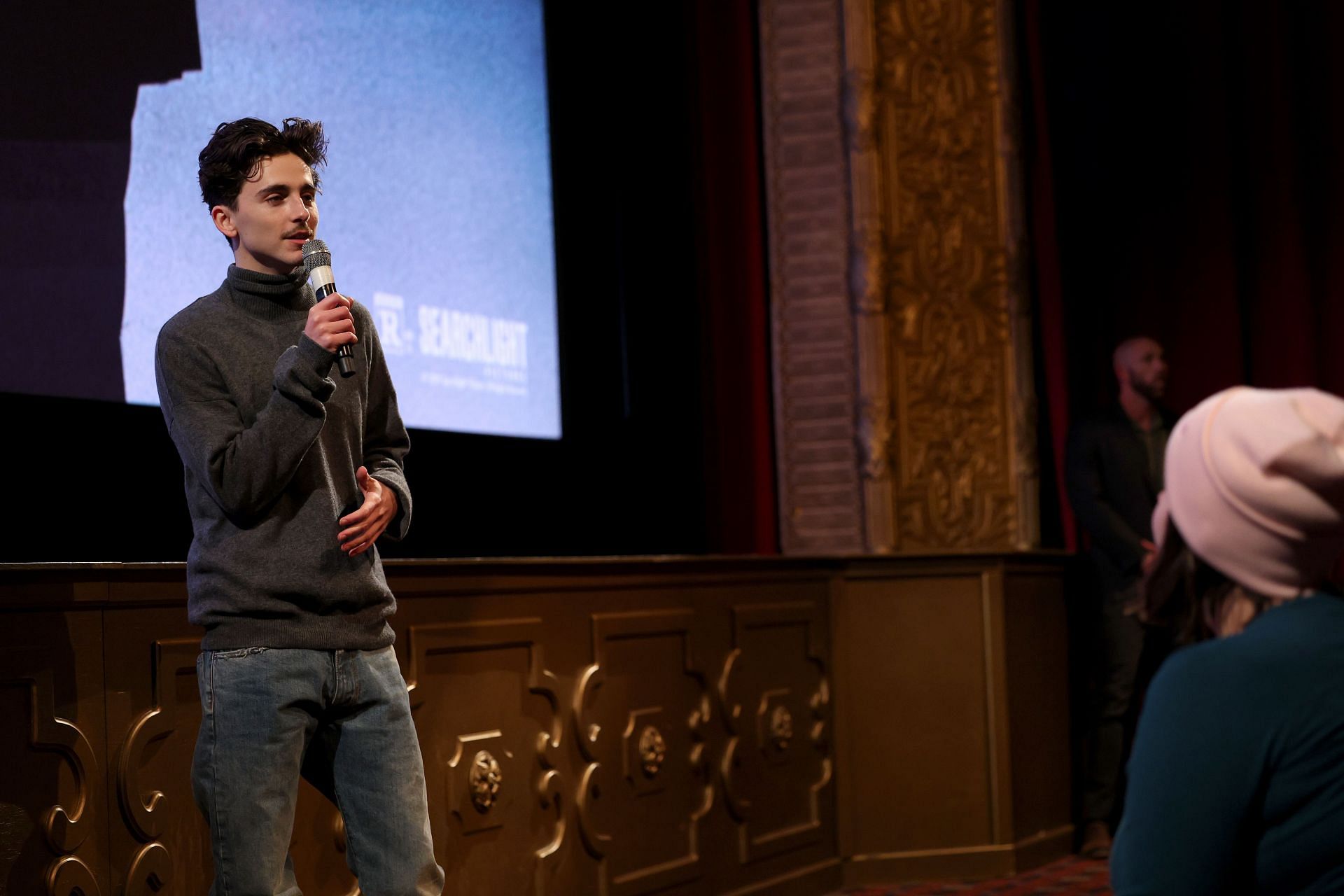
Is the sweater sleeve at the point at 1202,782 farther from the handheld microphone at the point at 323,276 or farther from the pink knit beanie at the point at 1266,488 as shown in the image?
the handheld microphone at the point at 323,276

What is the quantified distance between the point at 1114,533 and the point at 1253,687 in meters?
3.70

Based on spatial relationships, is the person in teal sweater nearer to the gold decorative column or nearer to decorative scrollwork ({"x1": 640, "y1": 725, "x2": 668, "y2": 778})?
decorative scrollwork ({"x1": 640, "y1": 725, "x2": 668, "y2": 778})

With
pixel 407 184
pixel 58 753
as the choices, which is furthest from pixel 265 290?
pixel 407 184

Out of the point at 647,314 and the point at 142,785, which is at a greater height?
the point at 647,314

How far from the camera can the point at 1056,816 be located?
4.55 m

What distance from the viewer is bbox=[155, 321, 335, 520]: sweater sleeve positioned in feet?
5.79

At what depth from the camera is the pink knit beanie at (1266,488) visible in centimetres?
102

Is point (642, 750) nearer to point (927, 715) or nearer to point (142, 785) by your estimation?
point (927, 715)

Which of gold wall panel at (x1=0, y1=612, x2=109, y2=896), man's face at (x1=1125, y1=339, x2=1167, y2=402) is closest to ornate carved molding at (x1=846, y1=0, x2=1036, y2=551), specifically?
man's face at (x1=1125, y1=339, x2=1167, y2=402)

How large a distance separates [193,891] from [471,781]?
672 mm

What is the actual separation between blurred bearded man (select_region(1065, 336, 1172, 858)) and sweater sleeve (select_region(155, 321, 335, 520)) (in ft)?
10.7

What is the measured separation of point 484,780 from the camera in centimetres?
296

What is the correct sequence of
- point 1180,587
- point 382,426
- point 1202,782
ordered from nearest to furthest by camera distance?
point 1202,782, point 1180,587, point 382,426

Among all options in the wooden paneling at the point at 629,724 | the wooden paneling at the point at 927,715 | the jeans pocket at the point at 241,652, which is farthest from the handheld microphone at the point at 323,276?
the wooden paneling at the point at 927,715
